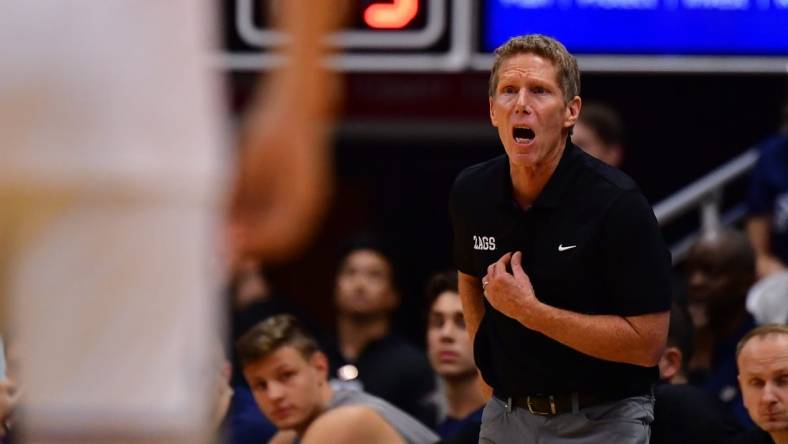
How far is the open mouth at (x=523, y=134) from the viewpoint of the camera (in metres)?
4.26

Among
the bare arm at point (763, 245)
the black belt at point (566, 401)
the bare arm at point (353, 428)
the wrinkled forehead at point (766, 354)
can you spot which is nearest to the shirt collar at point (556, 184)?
the black belt at point (566, 401)

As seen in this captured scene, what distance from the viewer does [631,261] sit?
4168 millimetres

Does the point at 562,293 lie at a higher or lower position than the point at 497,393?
higher

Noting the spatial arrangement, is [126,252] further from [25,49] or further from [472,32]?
[472,32]

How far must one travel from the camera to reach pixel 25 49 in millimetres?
1873

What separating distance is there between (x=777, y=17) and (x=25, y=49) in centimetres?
532

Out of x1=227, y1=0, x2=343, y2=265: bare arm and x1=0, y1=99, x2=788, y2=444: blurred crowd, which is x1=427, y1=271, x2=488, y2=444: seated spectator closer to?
x1=0, y1=99, x2=788, y2=444: blurred crowd

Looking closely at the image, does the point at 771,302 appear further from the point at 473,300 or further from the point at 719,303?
the point at 473,300

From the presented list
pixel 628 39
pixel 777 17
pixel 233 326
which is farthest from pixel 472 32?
pixel 233 326

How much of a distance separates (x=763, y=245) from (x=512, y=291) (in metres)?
3.69

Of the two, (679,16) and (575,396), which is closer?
(575,396)

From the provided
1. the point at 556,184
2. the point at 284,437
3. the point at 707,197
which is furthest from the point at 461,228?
the point at 707,197

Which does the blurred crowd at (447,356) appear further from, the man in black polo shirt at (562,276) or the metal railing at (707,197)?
the man in black polo shirt at (562,276)

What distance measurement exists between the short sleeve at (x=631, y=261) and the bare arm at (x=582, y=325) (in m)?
0.04
